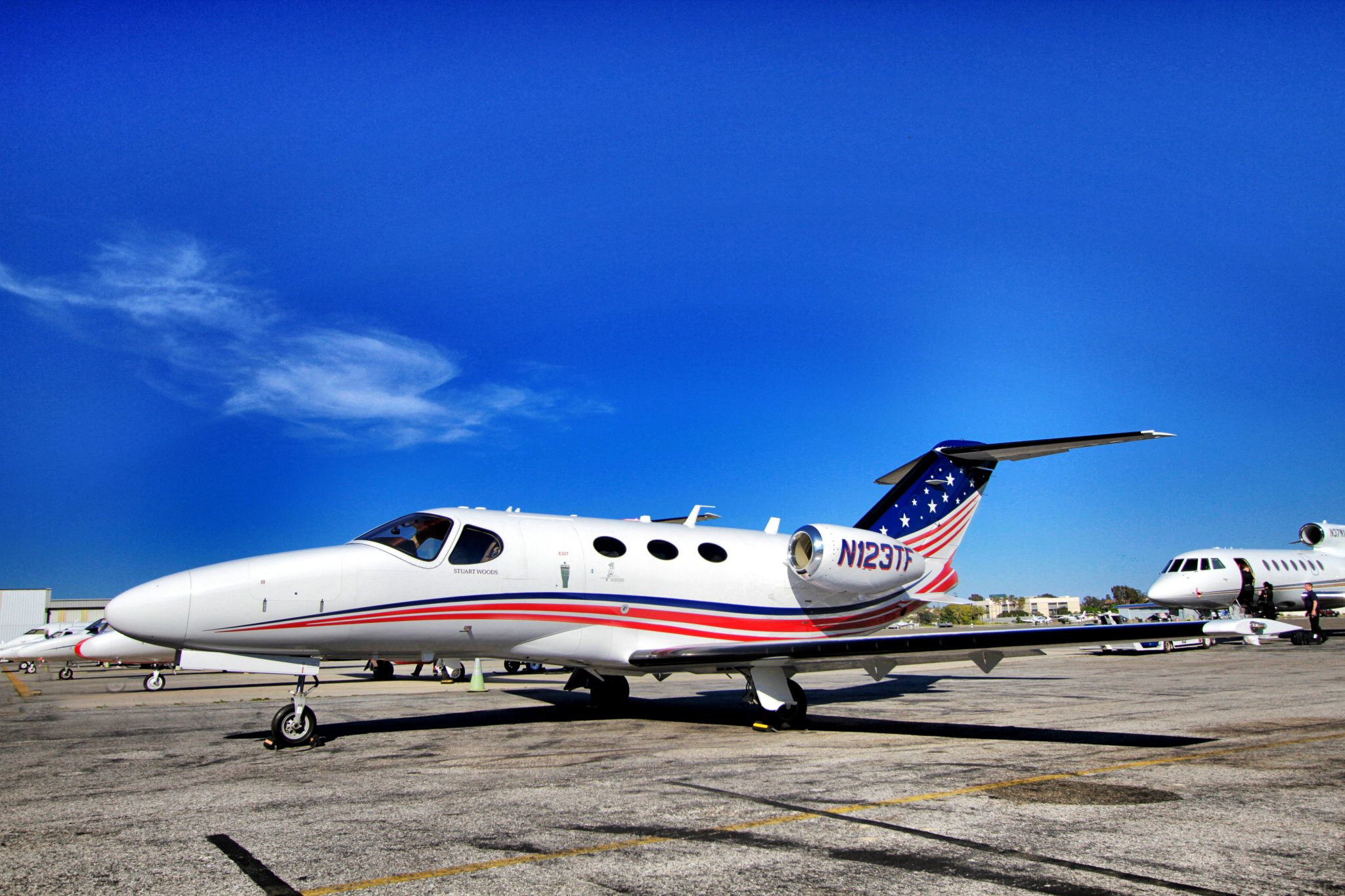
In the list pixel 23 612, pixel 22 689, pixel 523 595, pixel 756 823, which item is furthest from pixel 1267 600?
pixel 23 612

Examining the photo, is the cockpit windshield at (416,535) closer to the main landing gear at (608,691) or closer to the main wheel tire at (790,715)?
the main landing gear at (608,691)

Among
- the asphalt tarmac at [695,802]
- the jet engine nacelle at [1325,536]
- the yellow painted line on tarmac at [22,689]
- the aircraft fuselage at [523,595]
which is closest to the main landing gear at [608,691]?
the asphalt tarmac at [695,802]

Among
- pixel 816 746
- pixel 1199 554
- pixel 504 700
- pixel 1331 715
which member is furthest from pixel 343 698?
pixel 1199 554

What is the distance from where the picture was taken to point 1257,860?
15.3 ft

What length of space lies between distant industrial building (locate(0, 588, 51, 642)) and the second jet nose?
77772 millimetres

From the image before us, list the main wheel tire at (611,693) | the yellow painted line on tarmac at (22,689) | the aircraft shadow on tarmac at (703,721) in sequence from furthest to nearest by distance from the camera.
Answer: the yellow painted line on tarmac at (22,689), the main wheel tire at (611,693), the aircraft shadow on tarmac at (703,721)

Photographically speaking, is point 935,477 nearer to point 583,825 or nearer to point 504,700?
point 504,700

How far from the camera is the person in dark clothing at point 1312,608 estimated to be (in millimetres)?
30781

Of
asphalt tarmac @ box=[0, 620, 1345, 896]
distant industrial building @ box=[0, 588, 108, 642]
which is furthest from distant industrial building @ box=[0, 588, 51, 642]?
asphalt tarmac @ box=[0, 620, 1345, 896]

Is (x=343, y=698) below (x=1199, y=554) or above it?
below

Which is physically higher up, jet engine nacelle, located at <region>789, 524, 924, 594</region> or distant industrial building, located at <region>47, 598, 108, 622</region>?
distant industrial building, located at <region>47, 598, 108, 622</region>

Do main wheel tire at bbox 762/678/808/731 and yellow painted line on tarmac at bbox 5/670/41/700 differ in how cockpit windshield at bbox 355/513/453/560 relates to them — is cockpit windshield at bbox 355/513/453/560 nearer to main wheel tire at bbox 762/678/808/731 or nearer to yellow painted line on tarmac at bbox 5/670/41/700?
main wheel tire at bbox 762/678/808/731

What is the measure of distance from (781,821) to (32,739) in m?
10.4

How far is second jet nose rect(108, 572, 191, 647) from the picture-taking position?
29.0 ft
